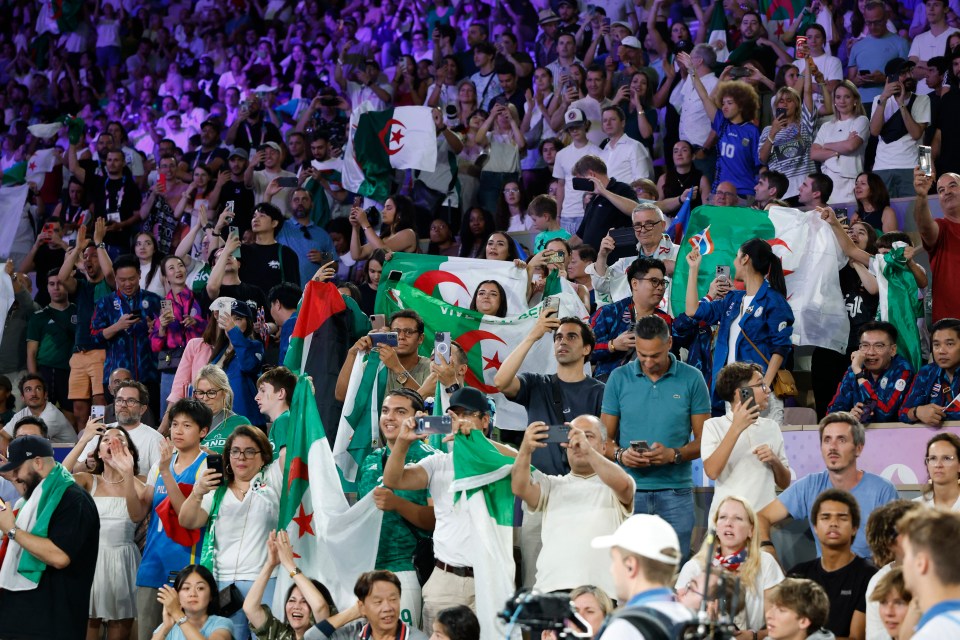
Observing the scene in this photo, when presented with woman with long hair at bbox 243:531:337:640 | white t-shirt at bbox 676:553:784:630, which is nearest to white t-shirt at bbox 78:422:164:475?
woman with long hair at bbox 243:531:337:640

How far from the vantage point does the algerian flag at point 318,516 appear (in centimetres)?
802

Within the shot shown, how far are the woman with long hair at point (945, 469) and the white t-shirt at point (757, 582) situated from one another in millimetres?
828

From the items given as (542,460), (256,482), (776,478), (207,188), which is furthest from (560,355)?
(207,188)

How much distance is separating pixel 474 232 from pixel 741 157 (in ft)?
8.19

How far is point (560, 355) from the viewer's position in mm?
8055

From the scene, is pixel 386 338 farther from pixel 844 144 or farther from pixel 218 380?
pixel 844 144

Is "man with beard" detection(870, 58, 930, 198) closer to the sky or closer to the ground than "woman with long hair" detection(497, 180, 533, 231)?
closer to the sky

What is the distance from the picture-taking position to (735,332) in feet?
29.0

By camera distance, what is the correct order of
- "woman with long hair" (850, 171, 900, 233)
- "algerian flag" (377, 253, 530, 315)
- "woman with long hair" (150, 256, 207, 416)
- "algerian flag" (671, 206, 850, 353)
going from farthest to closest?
"woman with long hair" (150, 256, 207, 416) → "woman with long hair" (850, 171, 900, 233) → "algerian flag" (377, 253, 530, 315) → "algerian flag" (671, 206, 850, 353)

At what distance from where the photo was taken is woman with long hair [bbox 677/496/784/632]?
6691mm

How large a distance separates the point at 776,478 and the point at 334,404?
337 cm

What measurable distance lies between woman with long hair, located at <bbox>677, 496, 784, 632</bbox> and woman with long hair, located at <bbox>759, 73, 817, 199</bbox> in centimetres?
541

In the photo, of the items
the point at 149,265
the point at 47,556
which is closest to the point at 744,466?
the point at 47,556

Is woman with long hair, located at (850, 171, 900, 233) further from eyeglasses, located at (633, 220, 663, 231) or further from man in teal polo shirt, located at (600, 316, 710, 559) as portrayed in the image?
man in teal polo shirt, located at (600, 316, 710, 559)
